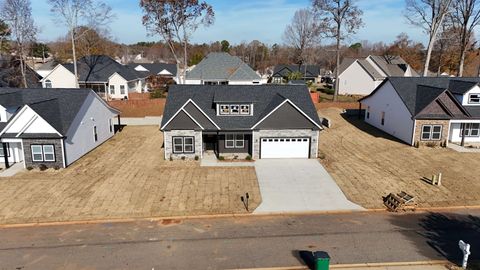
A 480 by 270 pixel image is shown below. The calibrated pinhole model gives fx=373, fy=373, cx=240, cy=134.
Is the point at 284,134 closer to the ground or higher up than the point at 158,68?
closer to the ground

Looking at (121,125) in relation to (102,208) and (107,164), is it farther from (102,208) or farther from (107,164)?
(102,208)

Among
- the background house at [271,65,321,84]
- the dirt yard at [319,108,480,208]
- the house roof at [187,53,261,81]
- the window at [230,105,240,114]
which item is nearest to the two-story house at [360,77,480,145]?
the dirt yard at [319,108,480,208]

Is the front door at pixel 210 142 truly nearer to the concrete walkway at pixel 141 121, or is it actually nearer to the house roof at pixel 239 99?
the house roof at pixel 239 99

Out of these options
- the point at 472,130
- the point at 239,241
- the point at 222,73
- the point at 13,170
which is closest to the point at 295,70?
the point at 222,73

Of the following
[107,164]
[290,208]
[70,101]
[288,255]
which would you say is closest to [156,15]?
[70,101]

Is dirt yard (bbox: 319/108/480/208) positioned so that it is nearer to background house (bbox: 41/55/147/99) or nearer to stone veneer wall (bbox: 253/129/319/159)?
stone veneer wall (bbox: 253/129/319/159)

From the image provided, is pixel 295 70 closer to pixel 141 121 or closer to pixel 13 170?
pixel 141 121
